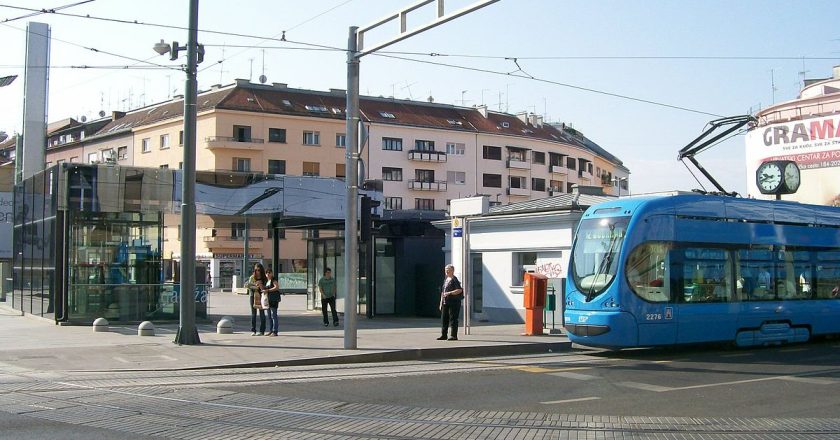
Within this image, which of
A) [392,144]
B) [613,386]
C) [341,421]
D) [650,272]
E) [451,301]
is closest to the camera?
[341,421]

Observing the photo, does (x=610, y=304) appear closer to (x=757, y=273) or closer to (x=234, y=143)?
(x=757, y=273)

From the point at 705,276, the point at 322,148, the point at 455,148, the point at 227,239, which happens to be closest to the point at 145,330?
the point at 705,276

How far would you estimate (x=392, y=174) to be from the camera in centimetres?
7444

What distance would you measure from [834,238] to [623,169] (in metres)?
91.0

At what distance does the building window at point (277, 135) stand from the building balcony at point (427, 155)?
38.0 feet

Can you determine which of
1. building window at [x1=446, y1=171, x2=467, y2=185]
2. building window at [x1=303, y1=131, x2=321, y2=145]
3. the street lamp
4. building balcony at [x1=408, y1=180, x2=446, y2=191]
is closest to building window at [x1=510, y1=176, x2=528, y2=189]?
building window at [x1=446, y1=171, x2=467, y2=185]

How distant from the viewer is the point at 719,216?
59.1ft

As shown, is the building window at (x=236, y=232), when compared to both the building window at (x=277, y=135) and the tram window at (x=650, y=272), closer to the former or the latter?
the building window at (x=277, y=135)

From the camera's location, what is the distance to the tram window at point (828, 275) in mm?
20016

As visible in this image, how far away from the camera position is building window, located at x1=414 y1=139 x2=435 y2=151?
246ft

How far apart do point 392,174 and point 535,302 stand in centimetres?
5485

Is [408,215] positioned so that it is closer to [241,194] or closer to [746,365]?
[241,194]

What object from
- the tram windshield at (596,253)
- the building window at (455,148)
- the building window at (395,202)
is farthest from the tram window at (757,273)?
the building window at (455,148)

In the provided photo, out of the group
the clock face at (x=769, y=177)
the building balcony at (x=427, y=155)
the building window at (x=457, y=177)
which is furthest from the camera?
the building window at (x=457, y=177)
